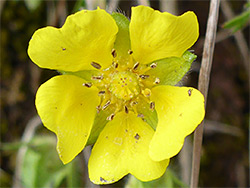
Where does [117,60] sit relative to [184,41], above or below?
below

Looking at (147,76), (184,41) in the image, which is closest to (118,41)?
(147,76)

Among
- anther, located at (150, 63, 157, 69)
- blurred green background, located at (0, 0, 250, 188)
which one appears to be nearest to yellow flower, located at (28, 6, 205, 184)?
anther, located at (150, 63, 157, 69)

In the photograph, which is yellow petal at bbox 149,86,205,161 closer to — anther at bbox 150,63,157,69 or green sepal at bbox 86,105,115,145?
anther at bbox 150,63,157,69

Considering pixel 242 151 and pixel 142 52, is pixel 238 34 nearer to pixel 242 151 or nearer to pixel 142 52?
pixel 242 151

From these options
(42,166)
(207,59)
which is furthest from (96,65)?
(42,166)

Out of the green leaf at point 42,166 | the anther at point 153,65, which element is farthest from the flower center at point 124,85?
the green leaf at point 42,166

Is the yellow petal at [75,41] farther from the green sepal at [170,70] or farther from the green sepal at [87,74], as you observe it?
the green sepal at [170,70]
